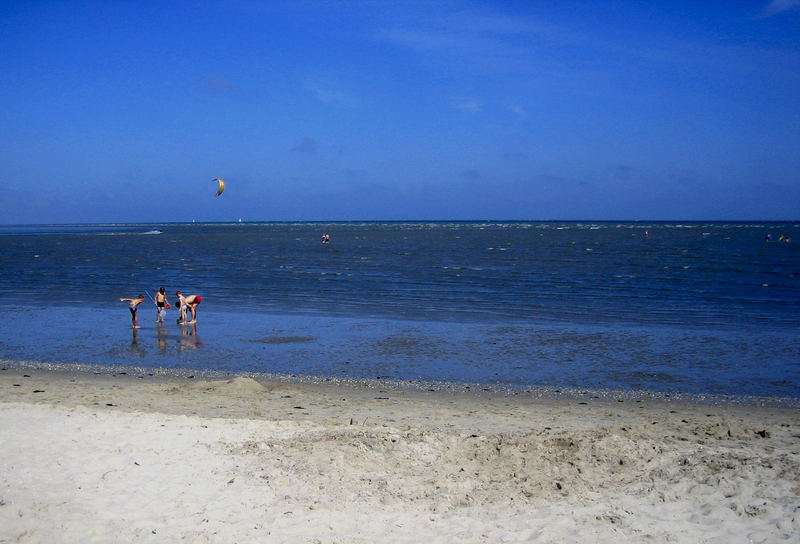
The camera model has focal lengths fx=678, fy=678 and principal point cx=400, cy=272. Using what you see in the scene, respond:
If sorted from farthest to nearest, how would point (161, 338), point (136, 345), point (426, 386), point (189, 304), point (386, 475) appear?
point (189, 304) → point (161, 338) → point (136, 345) → point (426, 386) → point (386, 475)

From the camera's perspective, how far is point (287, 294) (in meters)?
28.8

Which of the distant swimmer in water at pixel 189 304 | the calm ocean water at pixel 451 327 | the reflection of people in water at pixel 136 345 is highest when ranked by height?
the distant swimmer in water at pixel 189 304

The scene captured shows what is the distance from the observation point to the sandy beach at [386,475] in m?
6.29

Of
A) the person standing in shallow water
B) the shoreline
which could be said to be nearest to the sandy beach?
the shoreline

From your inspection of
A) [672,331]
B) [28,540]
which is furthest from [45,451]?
[672,331]

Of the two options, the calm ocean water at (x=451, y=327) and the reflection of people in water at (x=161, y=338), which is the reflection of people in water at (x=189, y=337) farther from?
the reflection of people in water at (x=161, y=338)

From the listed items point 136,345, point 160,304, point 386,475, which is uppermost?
point 160,304

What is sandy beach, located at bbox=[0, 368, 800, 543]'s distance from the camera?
629 centimetres

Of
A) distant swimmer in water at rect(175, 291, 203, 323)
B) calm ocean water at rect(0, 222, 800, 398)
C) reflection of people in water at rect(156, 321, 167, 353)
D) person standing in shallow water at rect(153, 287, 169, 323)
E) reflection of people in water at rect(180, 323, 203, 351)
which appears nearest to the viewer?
calm ocean water at rect(0, 222, 800, 398)

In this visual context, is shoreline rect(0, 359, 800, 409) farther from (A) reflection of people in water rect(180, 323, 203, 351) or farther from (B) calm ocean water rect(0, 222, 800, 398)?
(A) reflection of people in water rect(180, 323, 203, 351)

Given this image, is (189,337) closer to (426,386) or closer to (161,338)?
(161,338)

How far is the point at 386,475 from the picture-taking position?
7578 millimetres

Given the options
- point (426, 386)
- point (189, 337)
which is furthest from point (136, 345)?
point (426, 386)

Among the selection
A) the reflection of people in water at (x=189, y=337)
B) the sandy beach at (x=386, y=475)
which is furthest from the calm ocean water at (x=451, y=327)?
the sandy beach at (x=386, y=475)
